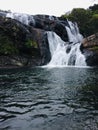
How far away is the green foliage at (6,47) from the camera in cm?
4306

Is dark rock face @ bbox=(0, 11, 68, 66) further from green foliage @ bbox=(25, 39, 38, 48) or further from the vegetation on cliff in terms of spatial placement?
the vegetation on cliff

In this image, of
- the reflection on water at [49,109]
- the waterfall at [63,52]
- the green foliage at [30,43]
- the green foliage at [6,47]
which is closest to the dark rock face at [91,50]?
the waterfall at [63,52]

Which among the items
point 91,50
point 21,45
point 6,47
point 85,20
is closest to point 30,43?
point 21,45

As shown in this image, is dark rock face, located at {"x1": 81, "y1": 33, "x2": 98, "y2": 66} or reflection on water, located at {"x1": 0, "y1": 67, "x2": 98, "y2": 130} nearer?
reflection on water, located at {"x1": 0, "y1": 67, "x2": 98, "y2": 130}

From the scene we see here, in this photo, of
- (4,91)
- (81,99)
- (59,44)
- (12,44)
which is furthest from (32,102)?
(59,44)

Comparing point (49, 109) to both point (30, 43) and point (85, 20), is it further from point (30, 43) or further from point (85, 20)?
point (85, 20)

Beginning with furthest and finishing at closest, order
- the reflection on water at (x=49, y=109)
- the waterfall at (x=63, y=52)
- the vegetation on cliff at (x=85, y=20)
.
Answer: the vegetation on cliff at (x=85, y=20) < the waterfall at (x=63, y=52) < the reflection on water at (x=49, y=109)

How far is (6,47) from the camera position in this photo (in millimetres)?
43625

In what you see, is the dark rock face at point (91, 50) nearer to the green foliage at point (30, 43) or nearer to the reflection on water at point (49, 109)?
the green foliage at point (30, 43)

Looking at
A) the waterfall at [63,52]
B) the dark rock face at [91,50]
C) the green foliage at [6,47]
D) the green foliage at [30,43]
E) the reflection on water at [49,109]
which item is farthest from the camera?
the waterfall at [63,52]

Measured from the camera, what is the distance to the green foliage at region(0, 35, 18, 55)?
43062 millimetres

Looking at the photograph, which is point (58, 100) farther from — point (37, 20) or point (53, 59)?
point (37, 20)

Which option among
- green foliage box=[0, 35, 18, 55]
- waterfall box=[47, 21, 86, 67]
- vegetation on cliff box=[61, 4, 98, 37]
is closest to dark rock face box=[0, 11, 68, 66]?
green foliage box=[0, 35, 18, 55]

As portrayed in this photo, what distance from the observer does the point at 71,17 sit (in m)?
70.9
